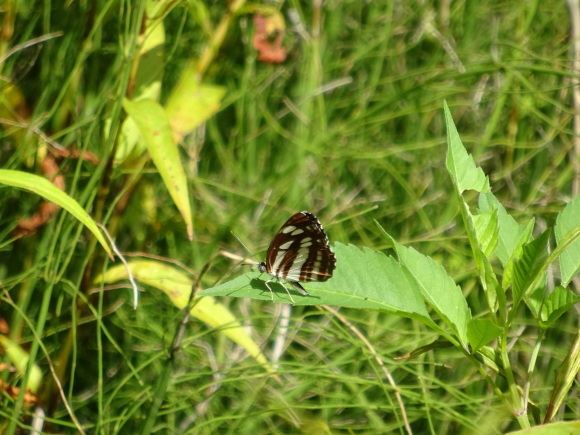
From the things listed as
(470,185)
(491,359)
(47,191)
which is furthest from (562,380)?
(47,191)

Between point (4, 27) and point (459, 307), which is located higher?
point (4, 27)

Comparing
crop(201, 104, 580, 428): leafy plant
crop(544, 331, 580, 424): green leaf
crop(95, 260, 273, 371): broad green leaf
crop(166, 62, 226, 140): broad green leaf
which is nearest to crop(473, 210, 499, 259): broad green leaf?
crop(201, 104, 580, 428): leafy plant

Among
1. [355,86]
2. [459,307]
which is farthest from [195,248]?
[459,307]

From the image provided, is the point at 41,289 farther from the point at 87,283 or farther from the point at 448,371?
the point at 448,371

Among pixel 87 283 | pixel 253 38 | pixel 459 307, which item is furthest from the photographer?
pixel 253 38

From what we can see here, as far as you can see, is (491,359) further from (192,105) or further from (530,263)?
(192,105)

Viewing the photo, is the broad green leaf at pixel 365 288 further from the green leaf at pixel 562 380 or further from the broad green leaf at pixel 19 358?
the broad green leaf at pixel 19 358
